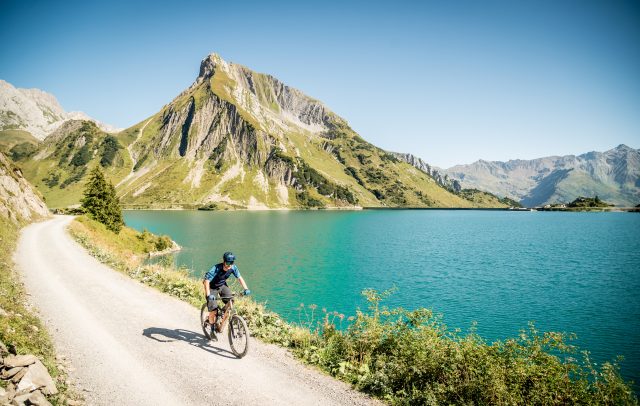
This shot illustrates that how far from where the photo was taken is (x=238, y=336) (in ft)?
46.2

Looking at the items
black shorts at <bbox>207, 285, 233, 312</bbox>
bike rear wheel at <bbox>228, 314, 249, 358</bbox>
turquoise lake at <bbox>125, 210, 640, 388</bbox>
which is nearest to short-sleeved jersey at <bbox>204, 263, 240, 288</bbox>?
black shorts at <bbox>207, 285, 233, 312</bbox>

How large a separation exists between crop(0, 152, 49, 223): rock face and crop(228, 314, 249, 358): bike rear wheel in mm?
50923

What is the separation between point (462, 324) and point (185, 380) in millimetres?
28370

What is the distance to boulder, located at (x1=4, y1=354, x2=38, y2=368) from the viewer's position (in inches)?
385

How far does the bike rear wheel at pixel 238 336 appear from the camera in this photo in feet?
44.8

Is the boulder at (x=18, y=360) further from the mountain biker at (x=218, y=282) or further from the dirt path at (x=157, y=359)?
the mountain biker at (x=218, y=282)

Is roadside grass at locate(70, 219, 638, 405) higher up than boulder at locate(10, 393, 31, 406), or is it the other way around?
boulder at locate(10, 393, 31, 406)

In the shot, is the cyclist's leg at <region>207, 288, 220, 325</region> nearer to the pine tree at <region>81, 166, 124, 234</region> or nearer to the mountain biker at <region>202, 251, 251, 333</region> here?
the mountain biker at <region>202, 251, 251, 333</region>

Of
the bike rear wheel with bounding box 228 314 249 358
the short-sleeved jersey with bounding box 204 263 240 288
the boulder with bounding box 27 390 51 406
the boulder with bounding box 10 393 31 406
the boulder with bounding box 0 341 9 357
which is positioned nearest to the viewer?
the boulder with bounding box 10 393 31 406

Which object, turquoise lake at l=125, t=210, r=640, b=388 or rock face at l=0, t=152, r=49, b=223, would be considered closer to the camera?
turquoise lake at l=125, t=210, r=640, b=388

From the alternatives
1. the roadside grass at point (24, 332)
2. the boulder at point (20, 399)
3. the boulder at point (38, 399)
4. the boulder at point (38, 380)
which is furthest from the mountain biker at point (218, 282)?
the boulder at point (20, 399)

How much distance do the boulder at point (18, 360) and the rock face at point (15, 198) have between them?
49.5 m

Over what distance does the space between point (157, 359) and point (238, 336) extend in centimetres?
312

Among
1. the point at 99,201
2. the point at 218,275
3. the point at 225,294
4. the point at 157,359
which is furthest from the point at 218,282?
the point at 99,201
